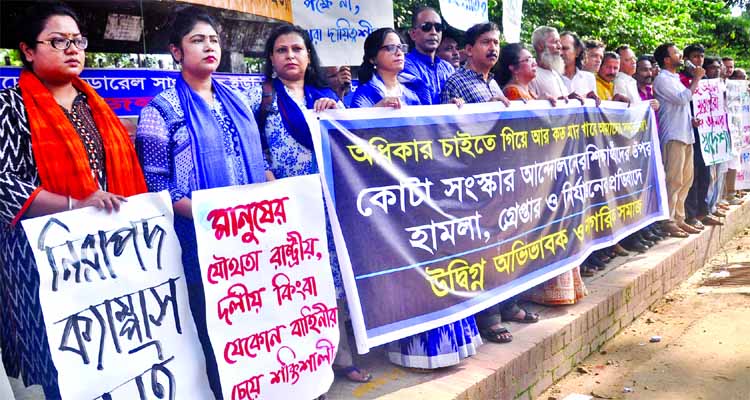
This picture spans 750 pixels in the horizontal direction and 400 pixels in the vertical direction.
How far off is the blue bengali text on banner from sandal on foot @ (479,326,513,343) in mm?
185

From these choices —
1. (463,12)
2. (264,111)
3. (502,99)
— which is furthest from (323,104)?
(463,12)

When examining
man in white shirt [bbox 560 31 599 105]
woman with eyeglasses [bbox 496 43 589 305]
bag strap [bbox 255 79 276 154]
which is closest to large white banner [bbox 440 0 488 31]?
woman with eyeglasses [bbox 496 43 589 305]

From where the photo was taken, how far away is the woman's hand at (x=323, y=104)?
304 centimetres

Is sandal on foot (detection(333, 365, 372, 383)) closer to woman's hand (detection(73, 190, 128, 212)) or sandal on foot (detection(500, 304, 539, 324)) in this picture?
sandal on foot (detection(500, 304, 539, 324))

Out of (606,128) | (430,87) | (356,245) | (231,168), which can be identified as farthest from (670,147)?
(231,168)

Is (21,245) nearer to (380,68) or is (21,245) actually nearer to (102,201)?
(102,201)

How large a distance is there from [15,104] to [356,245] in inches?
56.2

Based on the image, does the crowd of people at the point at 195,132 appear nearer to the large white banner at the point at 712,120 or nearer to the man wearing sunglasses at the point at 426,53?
the man wearing sunglasses at the point at 426,53

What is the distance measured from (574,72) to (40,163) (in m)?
4.26

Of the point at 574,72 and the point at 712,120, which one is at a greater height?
the point at 574,72

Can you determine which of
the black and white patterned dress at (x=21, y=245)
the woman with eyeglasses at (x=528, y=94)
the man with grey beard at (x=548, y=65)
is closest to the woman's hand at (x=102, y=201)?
the black and white patterned dress at (x=21, y=245)

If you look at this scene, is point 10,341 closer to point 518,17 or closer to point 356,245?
point 356,245

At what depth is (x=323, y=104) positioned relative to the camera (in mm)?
3051

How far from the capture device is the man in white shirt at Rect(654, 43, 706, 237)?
21.3 feet
